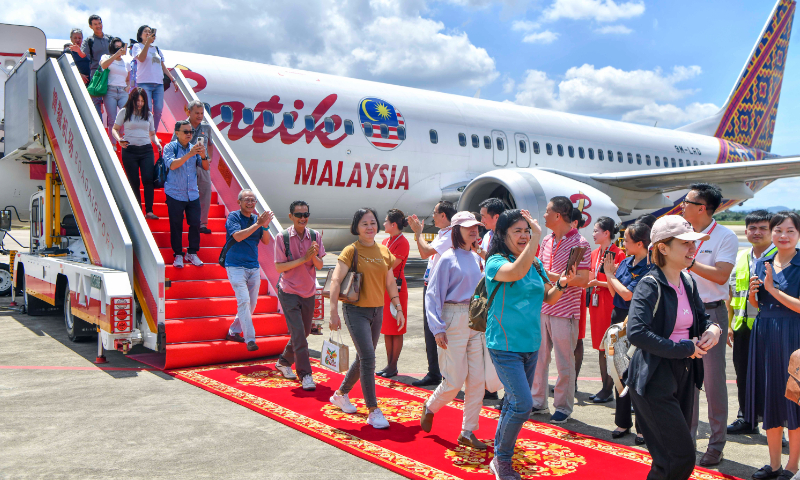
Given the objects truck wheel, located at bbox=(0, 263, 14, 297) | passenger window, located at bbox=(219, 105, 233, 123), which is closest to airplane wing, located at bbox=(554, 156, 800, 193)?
passenger window, located at bbox=(219, 105, 233, 123)

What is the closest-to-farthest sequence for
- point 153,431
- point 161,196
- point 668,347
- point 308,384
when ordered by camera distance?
point 668,347
point 153,431
point 308,384
point 161,196

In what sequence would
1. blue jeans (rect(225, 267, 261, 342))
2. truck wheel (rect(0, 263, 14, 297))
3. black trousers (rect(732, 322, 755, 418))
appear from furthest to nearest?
truck wheel (rect(0, 263, 14, 297))
blue jeans (rect(225, 267, 261, 342))
black trousers (rect(732, 322, 755, 418))

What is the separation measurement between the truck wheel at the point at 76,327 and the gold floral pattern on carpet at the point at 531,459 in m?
5.14

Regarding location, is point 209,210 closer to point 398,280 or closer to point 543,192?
point 398,280

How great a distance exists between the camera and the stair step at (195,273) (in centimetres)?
688

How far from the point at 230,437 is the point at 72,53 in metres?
6.77

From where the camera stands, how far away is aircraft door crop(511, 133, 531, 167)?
1425 centimetres

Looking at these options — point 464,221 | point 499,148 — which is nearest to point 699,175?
point 499,148

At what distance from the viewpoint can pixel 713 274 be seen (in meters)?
4.05

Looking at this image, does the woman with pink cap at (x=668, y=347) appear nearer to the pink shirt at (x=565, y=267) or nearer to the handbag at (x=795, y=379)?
the handbag at (x=795, y=379)

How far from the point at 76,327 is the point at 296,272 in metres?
3.35

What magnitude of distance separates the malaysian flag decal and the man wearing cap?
8.02 metres

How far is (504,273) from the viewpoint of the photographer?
3.44 meters

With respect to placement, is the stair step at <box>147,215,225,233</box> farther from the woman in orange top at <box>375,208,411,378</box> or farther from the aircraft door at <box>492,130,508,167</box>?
the aircraft door at <box>492,130,508,167</box>
